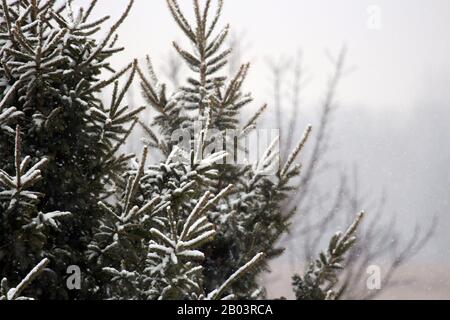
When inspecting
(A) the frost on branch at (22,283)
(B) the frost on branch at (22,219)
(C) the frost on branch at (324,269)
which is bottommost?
(C) the frost on branch at (324,269)

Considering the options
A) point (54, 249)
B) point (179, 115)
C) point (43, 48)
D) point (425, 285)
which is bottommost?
point (425, 285)

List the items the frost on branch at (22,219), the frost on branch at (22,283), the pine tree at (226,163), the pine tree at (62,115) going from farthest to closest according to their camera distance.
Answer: the pine tree at (226,163), the pine tree at (62,115), the frost on branch at (22,219), the frost on branch at (22,283)

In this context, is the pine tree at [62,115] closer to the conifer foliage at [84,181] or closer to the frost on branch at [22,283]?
the conifer foliage at [84,181]

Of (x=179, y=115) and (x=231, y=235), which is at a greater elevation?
(x=179, y=115)

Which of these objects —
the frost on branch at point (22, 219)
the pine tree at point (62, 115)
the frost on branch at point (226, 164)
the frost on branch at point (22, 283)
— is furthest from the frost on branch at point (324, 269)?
the frost on branch at point (22, 283)

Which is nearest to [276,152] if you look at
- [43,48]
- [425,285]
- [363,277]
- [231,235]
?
[231,235]

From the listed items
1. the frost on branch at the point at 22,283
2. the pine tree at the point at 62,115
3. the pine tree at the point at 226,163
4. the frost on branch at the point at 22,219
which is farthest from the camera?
the pine tree at the point at 226,163

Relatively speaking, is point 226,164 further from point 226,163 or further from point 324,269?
point 324,269

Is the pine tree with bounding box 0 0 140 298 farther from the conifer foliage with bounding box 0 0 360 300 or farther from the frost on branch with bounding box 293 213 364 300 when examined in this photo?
the frost on branch with bounding box 293 213 364 300

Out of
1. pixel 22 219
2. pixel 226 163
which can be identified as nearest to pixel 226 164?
pixel 226 163

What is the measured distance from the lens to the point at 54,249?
4.55m
